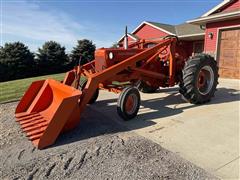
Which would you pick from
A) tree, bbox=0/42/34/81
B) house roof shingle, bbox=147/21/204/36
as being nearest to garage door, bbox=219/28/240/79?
house roof shingle, bbox=147/21/204/36

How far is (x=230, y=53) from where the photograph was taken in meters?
9.88

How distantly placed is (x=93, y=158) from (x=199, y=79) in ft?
12.2

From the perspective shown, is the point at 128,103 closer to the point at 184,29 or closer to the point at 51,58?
the point at 184,29

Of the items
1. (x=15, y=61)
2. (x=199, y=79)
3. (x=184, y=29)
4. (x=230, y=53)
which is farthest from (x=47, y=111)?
(x=15, y=61)

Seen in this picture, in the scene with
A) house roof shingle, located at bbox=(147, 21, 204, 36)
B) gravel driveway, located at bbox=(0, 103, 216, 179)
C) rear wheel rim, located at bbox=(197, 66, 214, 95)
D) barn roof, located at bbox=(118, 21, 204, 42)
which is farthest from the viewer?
house roof shingle, located at bbox=(147, 21, 204, 36)

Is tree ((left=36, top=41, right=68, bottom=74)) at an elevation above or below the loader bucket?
above

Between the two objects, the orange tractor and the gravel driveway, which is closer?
Answer: the gravel driveway

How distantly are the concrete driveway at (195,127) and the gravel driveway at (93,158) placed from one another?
0.79 feet

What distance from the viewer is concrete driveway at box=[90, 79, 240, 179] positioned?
2934 millimetres

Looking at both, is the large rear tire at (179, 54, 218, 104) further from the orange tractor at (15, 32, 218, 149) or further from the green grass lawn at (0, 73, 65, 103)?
the green grass lawn at (0, 73, 65, 103)

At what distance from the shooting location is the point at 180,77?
5801 millimetres

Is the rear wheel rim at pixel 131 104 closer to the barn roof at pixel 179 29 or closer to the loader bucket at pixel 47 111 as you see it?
the loader bucket at pixel 47 111

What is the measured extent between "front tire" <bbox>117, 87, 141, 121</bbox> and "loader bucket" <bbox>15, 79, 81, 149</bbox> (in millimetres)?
898

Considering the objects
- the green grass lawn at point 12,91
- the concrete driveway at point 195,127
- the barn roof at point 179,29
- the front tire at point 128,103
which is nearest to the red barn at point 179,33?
the barn roof at point 179,29
